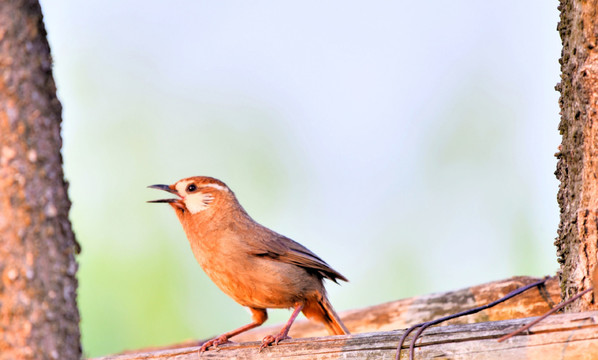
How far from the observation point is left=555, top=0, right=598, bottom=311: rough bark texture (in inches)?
151

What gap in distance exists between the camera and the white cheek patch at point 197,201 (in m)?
5.66

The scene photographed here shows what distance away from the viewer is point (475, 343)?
11.0ft

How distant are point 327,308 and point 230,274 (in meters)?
0.81

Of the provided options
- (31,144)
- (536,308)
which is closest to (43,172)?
(31,144)

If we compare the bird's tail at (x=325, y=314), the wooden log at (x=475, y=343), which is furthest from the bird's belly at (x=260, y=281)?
the wooden log at (x=475, y=343)

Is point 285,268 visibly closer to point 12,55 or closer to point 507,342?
point 507,342

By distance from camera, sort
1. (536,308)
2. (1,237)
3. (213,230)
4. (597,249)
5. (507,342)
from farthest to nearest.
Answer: (213,230) → (536,308) → (597,249) → (507,342) → (1,237)

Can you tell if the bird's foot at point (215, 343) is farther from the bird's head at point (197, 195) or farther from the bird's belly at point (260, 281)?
the bird's head at point (197, 195)

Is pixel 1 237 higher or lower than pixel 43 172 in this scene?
lower

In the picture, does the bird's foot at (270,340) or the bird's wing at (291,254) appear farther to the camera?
the bird's wing at (291,254)

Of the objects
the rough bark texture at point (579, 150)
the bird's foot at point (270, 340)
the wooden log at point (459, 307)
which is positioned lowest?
the wooden log at point (459, 307)

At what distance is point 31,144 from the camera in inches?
96.8

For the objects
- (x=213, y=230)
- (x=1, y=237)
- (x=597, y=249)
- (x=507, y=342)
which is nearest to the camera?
(x=1, y=237)

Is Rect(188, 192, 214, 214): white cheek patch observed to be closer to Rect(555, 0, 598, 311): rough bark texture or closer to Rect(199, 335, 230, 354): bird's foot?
Rect(199, 335, 230, 354): bird's foot
